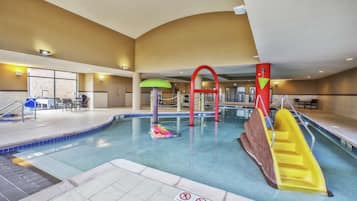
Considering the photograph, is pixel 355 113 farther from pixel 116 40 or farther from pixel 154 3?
pixel 116 40

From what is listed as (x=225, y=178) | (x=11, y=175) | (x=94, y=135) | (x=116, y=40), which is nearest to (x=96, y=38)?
(x=116, y=40)

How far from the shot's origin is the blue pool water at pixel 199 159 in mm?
2348

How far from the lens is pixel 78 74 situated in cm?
1102

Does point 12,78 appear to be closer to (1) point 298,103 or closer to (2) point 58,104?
(2) point 58,104

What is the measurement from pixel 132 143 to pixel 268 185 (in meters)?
3.12

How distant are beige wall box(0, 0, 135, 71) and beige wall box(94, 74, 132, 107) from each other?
2.97 metres

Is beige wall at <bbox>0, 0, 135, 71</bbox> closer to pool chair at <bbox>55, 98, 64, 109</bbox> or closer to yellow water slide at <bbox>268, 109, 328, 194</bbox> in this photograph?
pool chair at <bbox>55, 98, 64, 109</bbox>

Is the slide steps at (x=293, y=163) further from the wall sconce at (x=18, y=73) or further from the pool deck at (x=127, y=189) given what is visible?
the wall sconce at (x=18, y=73)

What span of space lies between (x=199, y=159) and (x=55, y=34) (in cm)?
725

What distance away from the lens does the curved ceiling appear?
277 inches

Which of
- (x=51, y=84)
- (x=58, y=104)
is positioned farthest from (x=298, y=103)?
(x=51, y=84)

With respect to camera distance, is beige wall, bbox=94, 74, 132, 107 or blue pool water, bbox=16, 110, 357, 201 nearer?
blue pool water, bbox=16, 110, 357, 201

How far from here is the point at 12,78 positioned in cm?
805

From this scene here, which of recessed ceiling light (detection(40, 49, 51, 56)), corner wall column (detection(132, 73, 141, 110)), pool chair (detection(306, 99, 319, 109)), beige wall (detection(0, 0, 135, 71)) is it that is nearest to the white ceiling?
recessed ceiling light (detection(40, 49, 51, 56))
